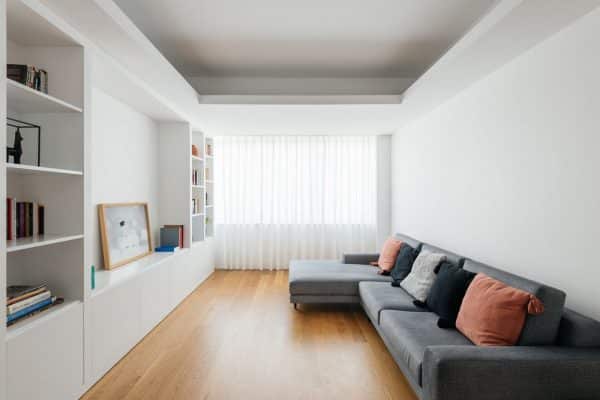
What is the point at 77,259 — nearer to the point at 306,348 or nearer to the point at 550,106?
the point at 306,348

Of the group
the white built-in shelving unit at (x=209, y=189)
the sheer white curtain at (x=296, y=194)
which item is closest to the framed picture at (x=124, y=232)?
the white built-in shelving unit at (x=209, y=189)

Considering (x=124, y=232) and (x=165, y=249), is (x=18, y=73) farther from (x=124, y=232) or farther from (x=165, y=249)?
(x=165, y=249)

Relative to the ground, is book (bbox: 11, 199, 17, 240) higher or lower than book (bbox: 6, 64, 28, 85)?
lower

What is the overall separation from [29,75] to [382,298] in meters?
3.12

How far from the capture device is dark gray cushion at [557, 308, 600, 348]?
1.81m

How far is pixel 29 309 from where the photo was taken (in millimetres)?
1944

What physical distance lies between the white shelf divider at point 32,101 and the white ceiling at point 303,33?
0.96 m

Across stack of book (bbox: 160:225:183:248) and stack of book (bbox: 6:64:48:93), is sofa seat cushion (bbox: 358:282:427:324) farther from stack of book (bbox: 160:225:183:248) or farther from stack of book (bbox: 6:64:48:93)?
stack of book (bbox: 6:64:48:93)

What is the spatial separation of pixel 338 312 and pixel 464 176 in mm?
2032

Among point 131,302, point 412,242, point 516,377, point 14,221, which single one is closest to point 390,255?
point 412,242

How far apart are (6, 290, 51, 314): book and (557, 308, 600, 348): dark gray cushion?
10.0ft

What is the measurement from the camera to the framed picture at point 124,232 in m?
3.24

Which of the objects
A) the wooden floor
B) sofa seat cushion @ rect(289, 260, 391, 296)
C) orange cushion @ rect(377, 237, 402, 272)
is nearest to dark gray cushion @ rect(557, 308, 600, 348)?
the wooden floor

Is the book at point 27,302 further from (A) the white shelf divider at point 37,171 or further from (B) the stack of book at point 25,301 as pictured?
(A) the white shelf divider at point 37,171
